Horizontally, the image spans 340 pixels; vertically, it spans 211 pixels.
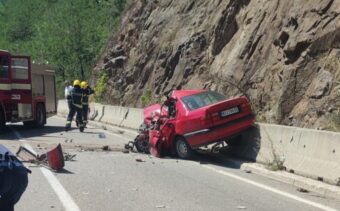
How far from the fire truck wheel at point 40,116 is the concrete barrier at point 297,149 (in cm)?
1212

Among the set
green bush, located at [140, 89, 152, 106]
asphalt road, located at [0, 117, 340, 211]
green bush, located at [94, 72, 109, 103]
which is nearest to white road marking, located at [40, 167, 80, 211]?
asphalt road, located at [0, 117, 340, 211]

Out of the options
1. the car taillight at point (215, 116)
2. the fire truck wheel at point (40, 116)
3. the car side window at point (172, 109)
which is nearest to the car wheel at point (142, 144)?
the car side window at point (172, 109)

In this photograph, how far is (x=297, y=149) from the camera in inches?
464

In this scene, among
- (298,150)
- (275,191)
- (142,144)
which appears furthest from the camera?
(142,144)

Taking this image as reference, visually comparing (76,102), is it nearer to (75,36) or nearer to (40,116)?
(40,116)

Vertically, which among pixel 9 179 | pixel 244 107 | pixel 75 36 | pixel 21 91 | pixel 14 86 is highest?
pixel 75 36

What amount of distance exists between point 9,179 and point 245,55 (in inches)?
704

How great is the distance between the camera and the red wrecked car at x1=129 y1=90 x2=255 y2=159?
13961 millimetres

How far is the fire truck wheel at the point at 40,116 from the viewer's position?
24.6 metres

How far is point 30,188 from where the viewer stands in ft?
33.3

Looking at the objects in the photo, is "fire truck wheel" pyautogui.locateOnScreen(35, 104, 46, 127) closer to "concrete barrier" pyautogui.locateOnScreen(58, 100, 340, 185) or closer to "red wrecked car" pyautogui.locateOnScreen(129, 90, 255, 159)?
"red wrecked car" pyautogui.locateOnScreen(129, 90, 255, 159)

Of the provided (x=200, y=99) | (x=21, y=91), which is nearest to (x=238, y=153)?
(x=200, y=99)

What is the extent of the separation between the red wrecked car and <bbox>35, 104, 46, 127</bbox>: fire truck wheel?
962 cm

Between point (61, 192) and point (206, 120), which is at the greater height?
point (206, 120)
